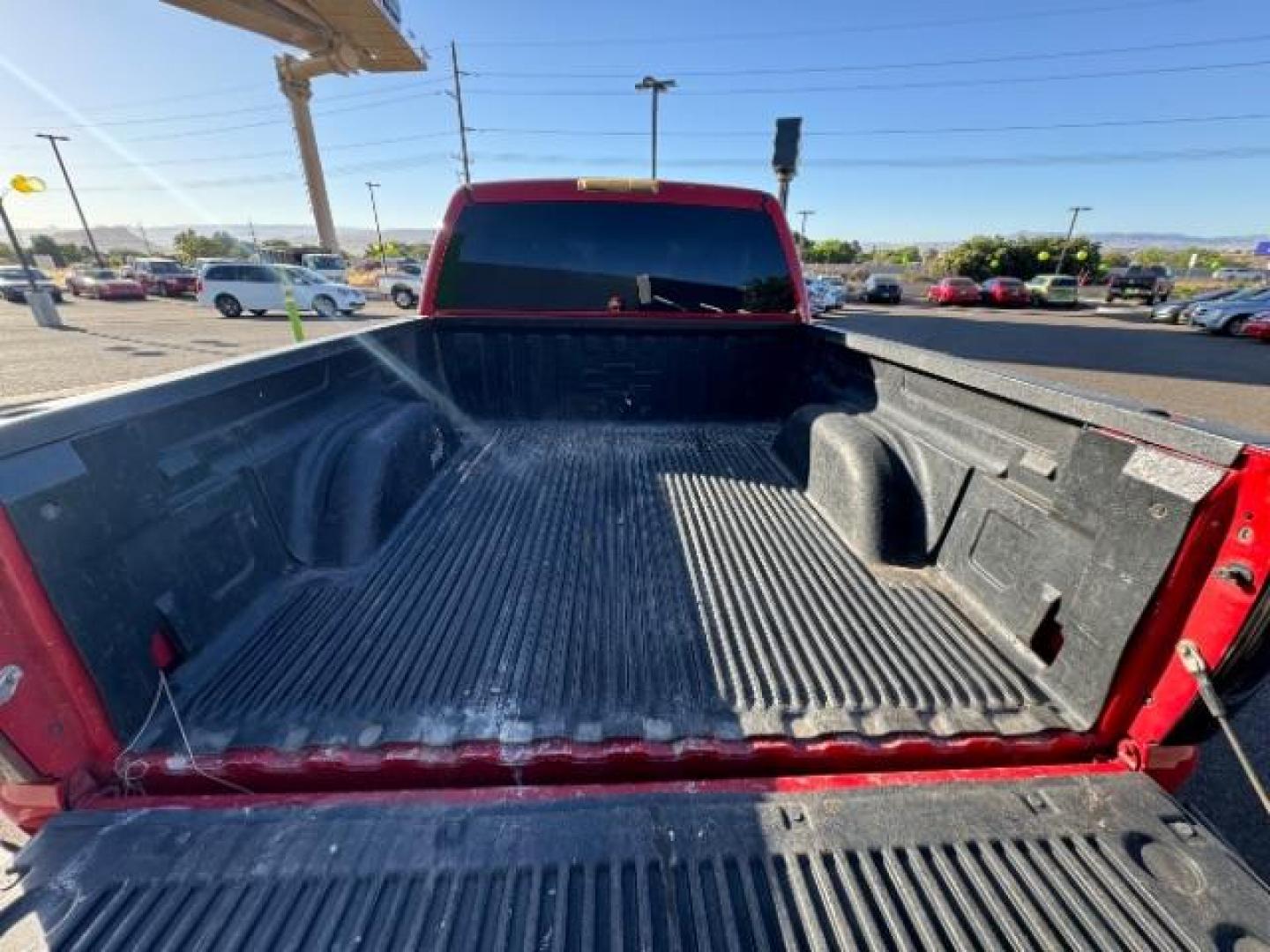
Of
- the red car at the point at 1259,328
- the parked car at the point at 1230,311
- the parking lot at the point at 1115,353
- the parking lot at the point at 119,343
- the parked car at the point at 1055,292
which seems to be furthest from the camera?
the parked car at the point at 1055,292

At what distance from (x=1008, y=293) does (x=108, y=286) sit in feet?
153

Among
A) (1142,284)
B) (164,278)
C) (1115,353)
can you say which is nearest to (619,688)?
(1115,353)

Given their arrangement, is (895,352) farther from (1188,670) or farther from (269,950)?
(269,950)

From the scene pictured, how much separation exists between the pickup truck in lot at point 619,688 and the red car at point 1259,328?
2376 centimetres

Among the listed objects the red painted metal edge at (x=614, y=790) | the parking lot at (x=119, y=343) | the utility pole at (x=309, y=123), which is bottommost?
the parking lot at (x=119, y=343)

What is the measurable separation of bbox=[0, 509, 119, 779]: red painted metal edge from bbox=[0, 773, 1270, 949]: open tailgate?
0.17m

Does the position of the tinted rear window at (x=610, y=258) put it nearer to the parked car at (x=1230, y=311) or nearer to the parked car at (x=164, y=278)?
the parked car at (x=1230, y=311)

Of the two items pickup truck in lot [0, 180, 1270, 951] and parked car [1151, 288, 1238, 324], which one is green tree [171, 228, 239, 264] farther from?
parked car [1151, 288, 1238, 324]

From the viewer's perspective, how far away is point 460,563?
232 cm

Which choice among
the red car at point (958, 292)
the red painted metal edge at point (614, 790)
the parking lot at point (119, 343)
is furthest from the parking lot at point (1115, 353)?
the parking lot at point (119, 343)

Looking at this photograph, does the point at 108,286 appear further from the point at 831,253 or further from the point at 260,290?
the point at 831,253

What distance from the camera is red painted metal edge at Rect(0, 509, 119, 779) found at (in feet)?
3.82

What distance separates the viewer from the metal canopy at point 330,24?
23.5 metres

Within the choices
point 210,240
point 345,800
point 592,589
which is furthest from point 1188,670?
point 210,240
